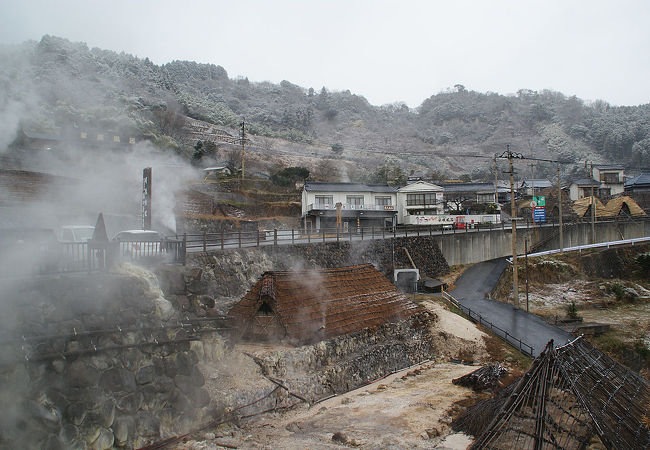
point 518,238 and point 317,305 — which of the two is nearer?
point 317,305

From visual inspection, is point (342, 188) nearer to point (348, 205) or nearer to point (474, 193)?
point (348, 205)

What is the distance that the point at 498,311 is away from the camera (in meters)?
18.9

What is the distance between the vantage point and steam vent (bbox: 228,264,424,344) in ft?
40.6

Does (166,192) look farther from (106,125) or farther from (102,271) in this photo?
(102,271)

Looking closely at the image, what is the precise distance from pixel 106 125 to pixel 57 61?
14769mm

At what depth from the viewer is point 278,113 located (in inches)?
3408

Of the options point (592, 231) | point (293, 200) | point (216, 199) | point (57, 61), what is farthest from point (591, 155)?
point (57, 61)

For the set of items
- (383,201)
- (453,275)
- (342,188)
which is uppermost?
(342,188)

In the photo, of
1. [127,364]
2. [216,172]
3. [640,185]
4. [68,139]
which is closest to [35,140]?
[68,139]

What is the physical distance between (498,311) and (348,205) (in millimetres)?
18172

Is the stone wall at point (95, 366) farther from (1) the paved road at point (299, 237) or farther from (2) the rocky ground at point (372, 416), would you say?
(1) the paved road at point (299, 237)

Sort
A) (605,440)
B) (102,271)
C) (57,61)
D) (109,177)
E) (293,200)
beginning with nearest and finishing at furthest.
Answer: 1. (605,440)
2. (102,271)
3. (109,177)
4. (293,200)
5. (57,61)

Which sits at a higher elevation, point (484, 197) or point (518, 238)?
point (484, 197)

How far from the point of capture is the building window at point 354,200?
35.7 meters
